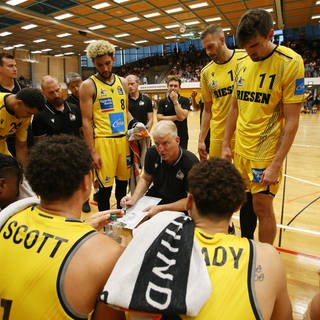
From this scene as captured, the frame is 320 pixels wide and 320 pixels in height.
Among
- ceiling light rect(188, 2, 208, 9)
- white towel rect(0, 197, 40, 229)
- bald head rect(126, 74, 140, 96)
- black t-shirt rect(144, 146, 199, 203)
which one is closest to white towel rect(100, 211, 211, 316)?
white towel rect(0, 197, 40, 229)

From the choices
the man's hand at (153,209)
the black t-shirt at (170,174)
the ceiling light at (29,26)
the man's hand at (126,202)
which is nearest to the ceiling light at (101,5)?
the ceiling light at (29,26)

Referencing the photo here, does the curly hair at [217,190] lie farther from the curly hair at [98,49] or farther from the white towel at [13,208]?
the curly hair at [98,49]

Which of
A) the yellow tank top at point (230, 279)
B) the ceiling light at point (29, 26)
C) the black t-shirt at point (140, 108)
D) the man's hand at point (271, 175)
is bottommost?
the yellow tank top at point (230, 279)

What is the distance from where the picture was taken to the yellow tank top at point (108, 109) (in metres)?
2.95

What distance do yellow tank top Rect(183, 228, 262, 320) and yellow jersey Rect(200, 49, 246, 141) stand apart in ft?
6.78

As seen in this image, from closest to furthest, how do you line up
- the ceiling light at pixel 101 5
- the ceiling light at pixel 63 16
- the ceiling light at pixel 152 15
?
the ceiling light at pixel 101 5 → the ceiling light at pixel 63 16 → the ceiling light at pixel 152 15

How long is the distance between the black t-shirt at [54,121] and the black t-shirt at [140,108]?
1317mm

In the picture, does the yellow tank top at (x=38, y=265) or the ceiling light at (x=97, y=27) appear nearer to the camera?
the yellow tank top at (x=38, y=265)

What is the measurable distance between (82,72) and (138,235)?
99.7ft

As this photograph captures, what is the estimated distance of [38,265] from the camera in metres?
1.03

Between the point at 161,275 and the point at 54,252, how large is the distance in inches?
15.6

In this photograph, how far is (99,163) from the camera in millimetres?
2977

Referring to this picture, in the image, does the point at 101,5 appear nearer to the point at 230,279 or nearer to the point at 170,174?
the point at 170,174

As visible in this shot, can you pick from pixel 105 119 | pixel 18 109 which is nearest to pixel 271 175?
pixel 105 119
